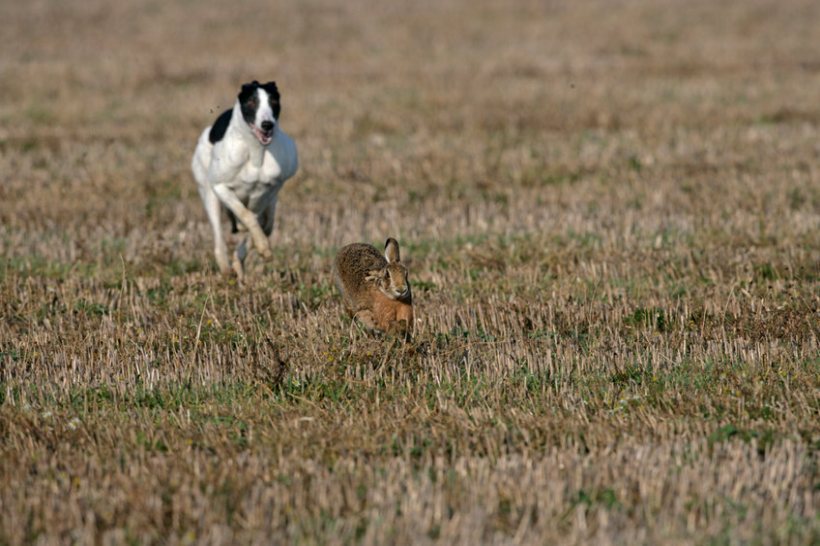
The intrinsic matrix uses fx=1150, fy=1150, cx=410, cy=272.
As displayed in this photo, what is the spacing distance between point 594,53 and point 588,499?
2664 cm

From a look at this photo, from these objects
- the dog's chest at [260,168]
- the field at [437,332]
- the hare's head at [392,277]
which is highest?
the dog's chest at [260,168]

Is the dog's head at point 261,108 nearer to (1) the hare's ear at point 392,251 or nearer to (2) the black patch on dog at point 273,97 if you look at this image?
(2) the black patch on dog at point 273,97

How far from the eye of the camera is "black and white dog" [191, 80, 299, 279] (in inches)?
379

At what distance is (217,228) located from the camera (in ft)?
35.8

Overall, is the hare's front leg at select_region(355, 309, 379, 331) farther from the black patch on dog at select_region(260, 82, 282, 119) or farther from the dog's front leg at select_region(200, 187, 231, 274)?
the dog's front leg at select_region(200, 187, 231, 274)

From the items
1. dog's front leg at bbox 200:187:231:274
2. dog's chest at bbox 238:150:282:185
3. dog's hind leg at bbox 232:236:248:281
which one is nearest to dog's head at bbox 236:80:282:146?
dog's chest at bbox 238:150:282:185

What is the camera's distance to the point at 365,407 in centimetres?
630

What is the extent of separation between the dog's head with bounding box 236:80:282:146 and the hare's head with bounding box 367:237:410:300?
8.21ft

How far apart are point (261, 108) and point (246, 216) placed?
1091 mm

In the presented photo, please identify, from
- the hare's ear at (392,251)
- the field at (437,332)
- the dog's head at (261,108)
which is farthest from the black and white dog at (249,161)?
the hare's ear at (392,251)

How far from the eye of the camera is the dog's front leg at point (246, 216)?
389 inches

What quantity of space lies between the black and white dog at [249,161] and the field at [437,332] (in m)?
0.48

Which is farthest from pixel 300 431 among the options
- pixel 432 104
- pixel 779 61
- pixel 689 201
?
pixel 779 61

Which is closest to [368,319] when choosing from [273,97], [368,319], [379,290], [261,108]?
[368,319]
